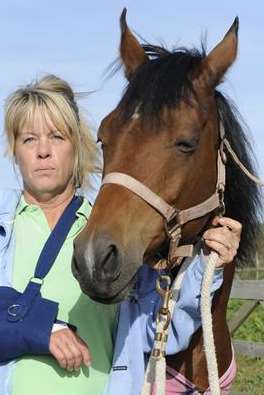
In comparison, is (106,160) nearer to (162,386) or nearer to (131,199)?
(131,199)

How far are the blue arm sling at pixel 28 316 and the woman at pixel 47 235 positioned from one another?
0.04 meters

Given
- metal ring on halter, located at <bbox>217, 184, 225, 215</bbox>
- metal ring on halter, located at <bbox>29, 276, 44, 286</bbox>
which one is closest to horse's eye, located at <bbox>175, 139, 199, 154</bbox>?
metal ring on halter, located at <bbox>217, 184, 225, 215</bbox>

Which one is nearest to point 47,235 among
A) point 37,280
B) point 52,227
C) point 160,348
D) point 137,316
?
point 52,227

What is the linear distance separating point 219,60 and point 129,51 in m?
0.40

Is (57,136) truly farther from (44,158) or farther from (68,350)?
(68,350)

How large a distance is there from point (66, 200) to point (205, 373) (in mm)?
925

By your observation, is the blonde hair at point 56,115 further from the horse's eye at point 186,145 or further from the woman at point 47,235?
the horse's eye at point 186,145

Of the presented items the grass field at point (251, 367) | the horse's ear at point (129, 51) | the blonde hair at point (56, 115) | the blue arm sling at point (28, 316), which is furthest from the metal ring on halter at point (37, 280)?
the grass field at point (251, 367)

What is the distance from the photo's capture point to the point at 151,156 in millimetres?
2547

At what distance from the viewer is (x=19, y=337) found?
2410 mm

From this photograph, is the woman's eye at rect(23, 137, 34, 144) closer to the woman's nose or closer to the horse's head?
the woman's nose

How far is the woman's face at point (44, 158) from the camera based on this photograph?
267 centimetres

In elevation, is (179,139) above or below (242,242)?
above

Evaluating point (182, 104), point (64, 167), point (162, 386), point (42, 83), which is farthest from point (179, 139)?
point (162, 386)
